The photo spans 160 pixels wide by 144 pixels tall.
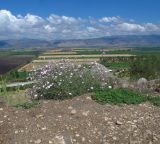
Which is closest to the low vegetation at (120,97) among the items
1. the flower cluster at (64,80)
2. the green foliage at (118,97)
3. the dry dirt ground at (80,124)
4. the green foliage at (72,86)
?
the green foliage at (118,97)

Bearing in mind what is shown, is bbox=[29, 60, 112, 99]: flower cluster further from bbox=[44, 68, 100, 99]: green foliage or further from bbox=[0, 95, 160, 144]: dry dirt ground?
bbox=[0, 95, 160, 144]: dry dirt ground

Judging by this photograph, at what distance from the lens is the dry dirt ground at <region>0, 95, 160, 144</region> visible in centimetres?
823

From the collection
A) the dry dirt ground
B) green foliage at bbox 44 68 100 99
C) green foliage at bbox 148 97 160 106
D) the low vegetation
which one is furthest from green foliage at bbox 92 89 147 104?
green foliage at bbox 44 68 100 99

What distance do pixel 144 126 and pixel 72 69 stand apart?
3.26 m

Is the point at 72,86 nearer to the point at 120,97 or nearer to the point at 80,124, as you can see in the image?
the point at 120,97

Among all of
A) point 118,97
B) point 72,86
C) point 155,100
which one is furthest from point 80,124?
point 155,100

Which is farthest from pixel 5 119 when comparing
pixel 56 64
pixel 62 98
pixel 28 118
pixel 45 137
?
pixel 56 64

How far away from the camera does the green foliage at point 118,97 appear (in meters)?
9.98

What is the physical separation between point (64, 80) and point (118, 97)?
158cm

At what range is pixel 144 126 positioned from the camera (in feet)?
29.1

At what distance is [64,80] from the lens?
418 inches

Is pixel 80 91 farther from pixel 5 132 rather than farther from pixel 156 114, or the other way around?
pixel 5 132

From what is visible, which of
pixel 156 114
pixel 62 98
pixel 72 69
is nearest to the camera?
pixel 156 114

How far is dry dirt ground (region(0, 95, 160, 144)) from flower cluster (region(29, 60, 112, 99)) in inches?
30.4
